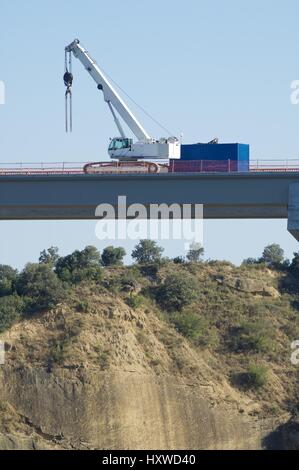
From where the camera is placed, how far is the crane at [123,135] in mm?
102438

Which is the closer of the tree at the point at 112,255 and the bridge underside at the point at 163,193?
the bridge underside at the point at 163,193

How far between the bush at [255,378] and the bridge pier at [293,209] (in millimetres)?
15607

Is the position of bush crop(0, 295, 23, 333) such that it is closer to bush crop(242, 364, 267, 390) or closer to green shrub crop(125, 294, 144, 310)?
green shrub crop(125, 294, 144, 310)

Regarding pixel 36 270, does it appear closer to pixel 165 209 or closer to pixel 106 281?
pixel 106 281

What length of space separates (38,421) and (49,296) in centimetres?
834

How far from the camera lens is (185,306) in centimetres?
11688

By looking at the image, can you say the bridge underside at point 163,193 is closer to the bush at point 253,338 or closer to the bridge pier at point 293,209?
the bridge pier at point 293,209

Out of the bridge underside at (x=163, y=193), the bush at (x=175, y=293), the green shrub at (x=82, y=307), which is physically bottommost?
the bridge underside at (x=163, y=193)

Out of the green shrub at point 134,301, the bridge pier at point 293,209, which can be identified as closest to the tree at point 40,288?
the green shrub at point 134,301

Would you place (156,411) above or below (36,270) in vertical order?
below

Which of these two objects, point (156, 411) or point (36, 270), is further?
point (36, 270)

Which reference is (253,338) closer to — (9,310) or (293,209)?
(9,310)

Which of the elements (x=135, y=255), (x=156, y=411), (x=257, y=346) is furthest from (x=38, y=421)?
(x=135, y=255)

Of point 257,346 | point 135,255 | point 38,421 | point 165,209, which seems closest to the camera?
point 165,209
